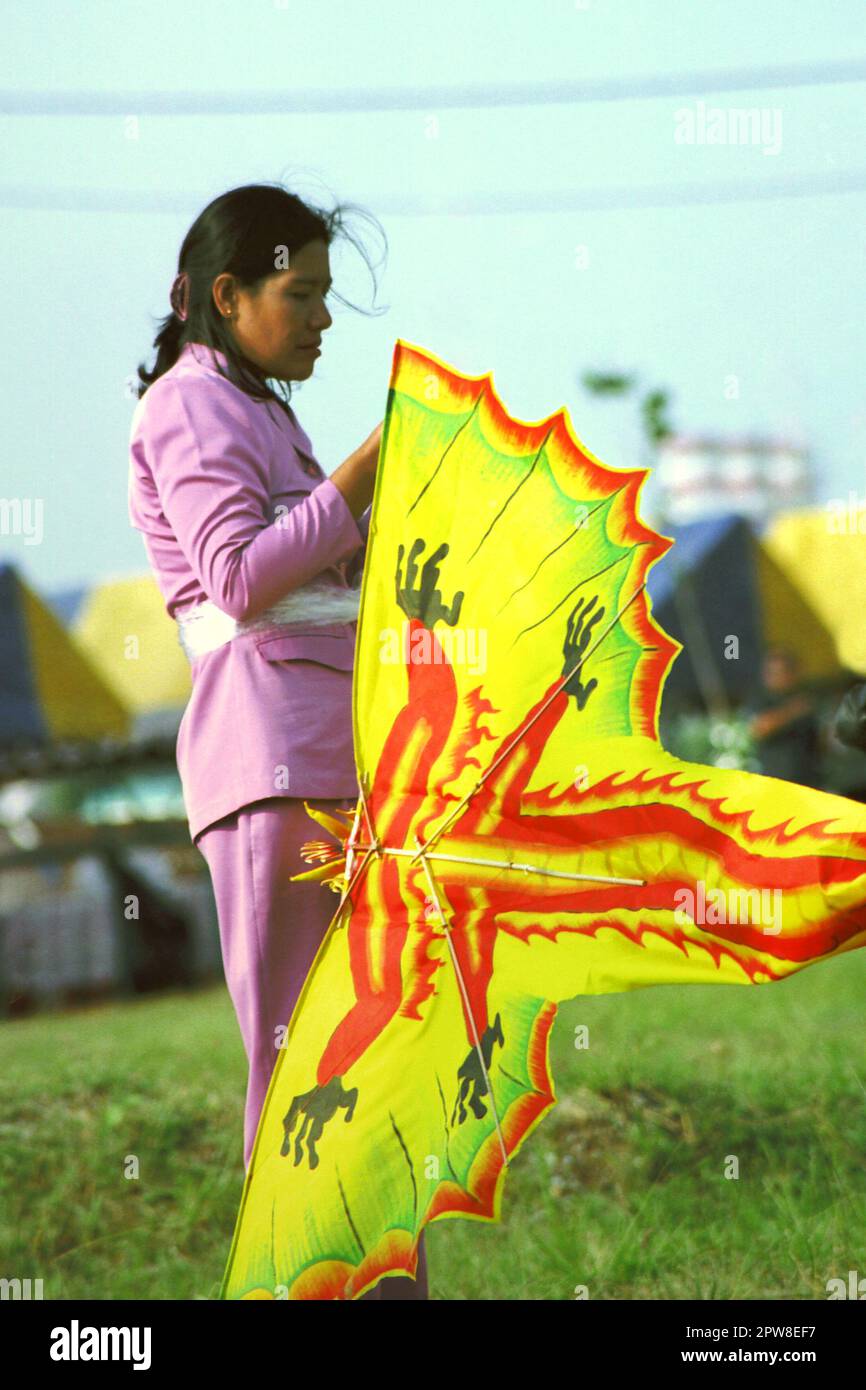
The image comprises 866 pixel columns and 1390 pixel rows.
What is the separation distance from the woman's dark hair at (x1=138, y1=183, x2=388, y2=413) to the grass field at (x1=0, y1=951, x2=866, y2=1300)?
1467 millimetres

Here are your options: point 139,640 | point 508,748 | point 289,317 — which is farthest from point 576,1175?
point 139,640

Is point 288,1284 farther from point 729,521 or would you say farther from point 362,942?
point 729,521

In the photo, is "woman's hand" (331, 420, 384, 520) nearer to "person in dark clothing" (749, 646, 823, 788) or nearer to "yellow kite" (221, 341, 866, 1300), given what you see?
"yellow kite" (221, 341, 866, 1300)

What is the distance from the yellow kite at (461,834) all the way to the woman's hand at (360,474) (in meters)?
0.05

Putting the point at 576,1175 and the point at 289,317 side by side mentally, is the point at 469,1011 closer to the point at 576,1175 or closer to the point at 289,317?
the point at 289,317

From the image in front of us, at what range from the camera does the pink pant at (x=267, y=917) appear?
6.56ft

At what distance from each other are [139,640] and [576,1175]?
5.35 m

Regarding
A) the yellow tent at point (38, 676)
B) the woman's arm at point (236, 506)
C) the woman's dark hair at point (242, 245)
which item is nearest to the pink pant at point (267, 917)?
the woman's arm at point (236, 506)

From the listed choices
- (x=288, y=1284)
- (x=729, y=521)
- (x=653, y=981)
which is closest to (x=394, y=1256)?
(x=288, y=1284)

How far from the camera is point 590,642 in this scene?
1931 mm

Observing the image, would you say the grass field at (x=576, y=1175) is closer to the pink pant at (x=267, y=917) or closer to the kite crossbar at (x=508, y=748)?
the pink pant at (x=267, y=917)

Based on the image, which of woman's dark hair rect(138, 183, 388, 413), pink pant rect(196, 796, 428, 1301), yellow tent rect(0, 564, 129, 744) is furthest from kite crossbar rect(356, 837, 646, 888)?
yellow tent rect(0, 564, 129, 744)

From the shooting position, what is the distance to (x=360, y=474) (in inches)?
77.3
